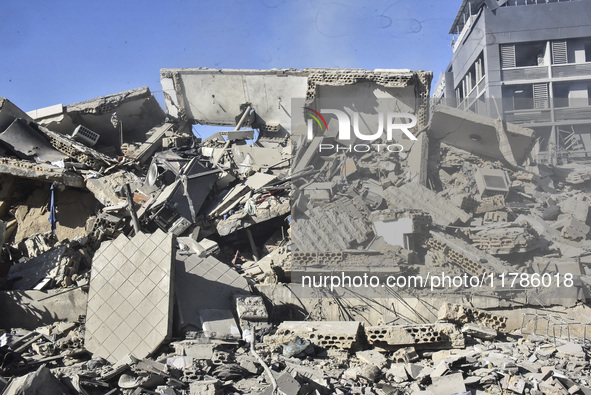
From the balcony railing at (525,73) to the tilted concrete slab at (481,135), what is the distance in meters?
11.7

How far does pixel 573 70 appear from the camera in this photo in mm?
21922

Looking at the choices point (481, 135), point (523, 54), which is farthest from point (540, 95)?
point (481, 135)

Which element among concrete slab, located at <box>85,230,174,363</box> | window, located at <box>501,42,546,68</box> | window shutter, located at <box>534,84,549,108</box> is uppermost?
window, located at <box>501,42,546,68</box>

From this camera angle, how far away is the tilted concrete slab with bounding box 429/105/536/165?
38.6 ft

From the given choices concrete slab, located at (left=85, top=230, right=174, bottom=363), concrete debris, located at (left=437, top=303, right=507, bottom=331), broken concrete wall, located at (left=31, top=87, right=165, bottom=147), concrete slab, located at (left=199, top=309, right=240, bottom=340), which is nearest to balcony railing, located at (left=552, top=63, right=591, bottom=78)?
broken concrete wall, located at (left=31, top=87, right=165, bottom=147)

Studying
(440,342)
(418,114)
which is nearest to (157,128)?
(418,114)

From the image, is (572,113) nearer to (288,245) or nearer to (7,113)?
(288,245)

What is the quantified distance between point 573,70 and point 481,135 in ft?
43.1

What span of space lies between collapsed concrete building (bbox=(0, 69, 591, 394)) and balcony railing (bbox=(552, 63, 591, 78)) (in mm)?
11370

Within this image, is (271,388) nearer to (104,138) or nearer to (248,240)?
(248,240)

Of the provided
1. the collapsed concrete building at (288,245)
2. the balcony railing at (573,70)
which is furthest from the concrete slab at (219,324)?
the balcony railing at (573,70)

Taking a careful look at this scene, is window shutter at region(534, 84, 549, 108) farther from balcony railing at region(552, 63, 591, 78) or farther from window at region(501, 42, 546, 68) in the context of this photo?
window at region(501, 42, 546, 68)

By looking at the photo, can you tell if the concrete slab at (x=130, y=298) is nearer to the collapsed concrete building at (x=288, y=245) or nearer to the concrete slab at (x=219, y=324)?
the collapsed concrete building at (x=288, y=245)

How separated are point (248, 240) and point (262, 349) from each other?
4331 millimetres
